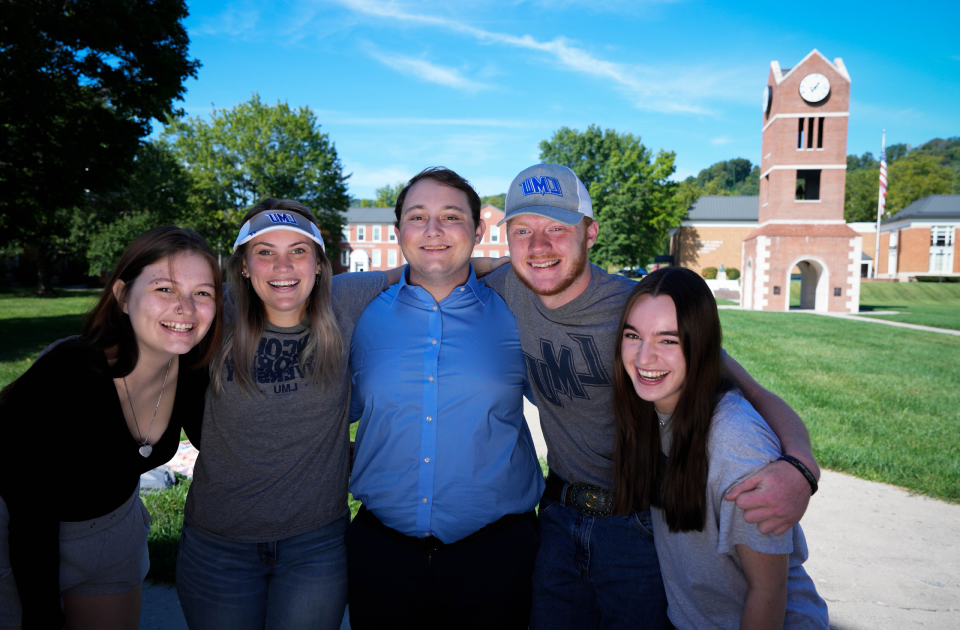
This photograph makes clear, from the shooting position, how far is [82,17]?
12.1m

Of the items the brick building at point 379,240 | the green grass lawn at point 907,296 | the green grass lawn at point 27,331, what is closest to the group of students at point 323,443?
the green grass lawn at point 27,331

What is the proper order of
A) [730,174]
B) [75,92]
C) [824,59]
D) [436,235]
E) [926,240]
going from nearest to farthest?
[436,235], [75,92], [824,59], [926,240], [730,174]

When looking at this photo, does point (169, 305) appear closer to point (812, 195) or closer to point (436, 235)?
point (436, 235)

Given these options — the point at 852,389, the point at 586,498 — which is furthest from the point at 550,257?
the point at 852,389

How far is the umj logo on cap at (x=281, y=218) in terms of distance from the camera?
9.31 ft

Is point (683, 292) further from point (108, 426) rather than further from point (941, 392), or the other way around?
point (941, 392)

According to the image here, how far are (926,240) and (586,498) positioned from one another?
71.3 m

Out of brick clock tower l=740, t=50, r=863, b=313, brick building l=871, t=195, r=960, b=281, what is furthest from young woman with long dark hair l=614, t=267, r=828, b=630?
brick building l=871, t=195, r=960, b=281

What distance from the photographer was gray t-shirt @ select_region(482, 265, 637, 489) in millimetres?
2828

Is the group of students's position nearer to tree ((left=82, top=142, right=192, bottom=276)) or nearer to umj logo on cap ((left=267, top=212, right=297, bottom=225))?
umj logo on cap ((left=267, top=212, right=297, bottom=225))

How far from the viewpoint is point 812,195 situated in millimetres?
33438

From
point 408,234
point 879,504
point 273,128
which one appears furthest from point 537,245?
point 273,128

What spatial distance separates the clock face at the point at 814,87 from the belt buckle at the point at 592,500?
123ft

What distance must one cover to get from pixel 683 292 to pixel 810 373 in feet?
36.5
